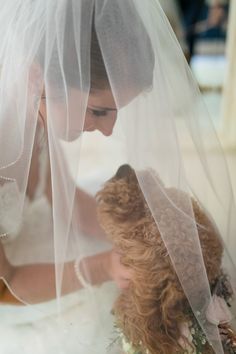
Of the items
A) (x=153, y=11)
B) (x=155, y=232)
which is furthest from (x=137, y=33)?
(x=155, y=232)

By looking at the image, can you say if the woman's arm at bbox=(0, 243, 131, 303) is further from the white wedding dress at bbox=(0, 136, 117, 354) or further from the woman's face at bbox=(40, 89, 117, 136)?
the woman's face at bbox=(40, 89, 117, 136)

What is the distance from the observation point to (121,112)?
0.63m

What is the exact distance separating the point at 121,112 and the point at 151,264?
0.23 meters

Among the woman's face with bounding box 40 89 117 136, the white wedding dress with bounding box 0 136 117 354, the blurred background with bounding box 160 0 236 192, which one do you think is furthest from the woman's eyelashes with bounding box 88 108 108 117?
the blurred background with bounding box 160 0 236 192

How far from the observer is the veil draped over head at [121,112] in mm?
577

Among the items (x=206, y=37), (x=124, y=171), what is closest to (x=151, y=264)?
(x=124, y=171)

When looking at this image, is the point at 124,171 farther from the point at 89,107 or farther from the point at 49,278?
the point at 49,278

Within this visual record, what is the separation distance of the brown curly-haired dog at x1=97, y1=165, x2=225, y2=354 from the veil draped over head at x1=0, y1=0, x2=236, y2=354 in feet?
0.04

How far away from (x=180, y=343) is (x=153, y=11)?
47 centimetres

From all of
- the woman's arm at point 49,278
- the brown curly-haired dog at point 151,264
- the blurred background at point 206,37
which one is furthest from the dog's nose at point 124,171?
the blurred background at point 206,37

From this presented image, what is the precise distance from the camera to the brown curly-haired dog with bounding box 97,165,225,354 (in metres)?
0.60

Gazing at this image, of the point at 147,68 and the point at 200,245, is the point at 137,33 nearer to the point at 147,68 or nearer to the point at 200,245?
the point at 147,68

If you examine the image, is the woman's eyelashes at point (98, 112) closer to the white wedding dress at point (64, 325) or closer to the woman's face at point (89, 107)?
the woman's face at point (89, 107)

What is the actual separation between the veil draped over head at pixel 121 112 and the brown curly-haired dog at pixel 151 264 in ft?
0.04
